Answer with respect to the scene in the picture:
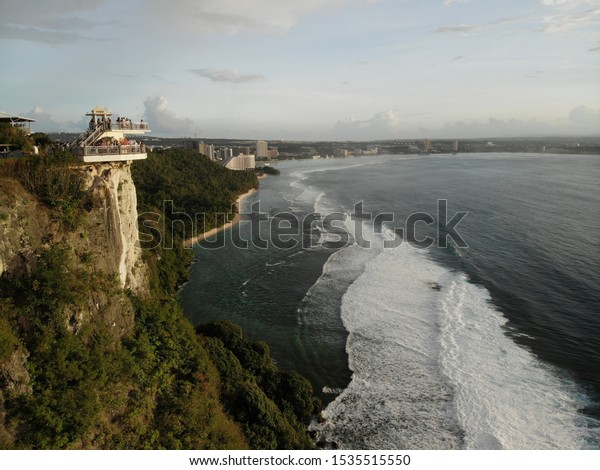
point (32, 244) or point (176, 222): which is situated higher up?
point (32, 244)

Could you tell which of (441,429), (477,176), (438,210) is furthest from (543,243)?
(477,176)

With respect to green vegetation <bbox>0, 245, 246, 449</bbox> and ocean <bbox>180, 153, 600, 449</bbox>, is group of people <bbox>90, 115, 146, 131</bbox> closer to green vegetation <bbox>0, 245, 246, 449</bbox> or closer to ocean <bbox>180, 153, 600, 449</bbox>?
green vegetation <bbox>0, 245, 246, 449</bbox>

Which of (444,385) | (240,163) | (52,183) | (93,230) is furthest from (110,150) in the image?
(240,163)

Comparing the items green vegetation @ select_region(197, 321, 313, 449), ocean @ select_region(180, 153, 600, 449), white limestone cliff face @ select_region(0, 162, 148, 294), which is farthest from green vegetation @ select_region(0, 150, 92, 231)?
ocean @ select_region(180, 153, 600, 449)

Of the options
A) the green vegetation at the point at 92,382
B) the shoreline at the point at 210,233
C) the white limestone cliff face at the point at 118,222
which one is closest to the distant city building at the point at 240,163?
the shoreline at the point at 210,233

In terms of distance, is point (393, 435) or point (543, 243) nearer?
point (393, 435)

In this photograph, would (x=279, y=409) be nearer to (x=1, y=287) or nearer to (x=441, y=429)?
(x=441, y=429)

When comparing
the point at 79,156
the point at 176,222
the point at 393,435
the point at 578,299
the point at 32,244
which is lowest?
the point at 393,435
